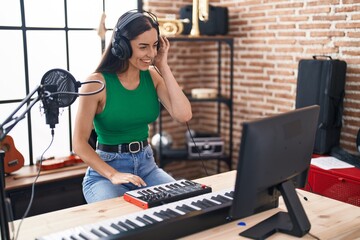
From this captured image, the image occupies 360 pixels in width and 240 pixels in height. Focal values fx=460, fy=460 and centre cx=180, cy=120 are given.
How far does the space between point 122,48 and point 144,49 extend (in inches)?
4.6

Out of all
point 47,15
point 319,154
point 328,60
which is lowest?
point 319,154

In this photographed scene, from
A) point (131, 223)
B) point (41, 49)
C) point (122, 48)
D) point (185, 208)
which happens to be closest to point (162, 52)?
point (122, 48)

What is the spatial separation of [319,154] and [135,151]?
157 cm

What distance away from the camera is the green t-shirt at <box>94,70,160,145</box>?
2275mm

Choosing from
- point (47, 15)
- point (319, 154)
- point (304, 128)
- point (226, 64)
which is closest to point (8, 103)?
point (47, 15)

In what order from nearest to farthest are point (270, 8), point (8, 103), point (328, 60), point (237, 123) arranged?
1. point (328, 60)
2. point (8, 103)
3. point (270, 8)
4. point (237, 123)

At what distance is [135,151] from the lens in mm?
2307

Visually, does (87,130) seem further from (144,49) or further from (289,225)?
(289,225)

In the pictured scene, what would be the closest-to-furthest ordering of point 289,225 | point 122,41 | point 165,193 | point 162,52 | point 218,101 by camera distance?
point 289,225 < point 165,193 < point 122,41 < point 162,52 < point 218,101

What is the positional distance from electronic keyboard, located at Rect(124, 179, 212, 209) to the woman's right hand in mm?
100

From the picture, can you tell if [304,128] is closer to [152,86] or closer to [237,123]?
[152,86]

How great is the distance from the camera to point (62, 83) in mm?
1348

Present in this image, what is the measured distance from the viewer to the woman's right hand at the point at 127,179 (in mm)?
1937

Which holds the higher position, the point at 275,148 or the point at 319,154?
the point at 275,148
